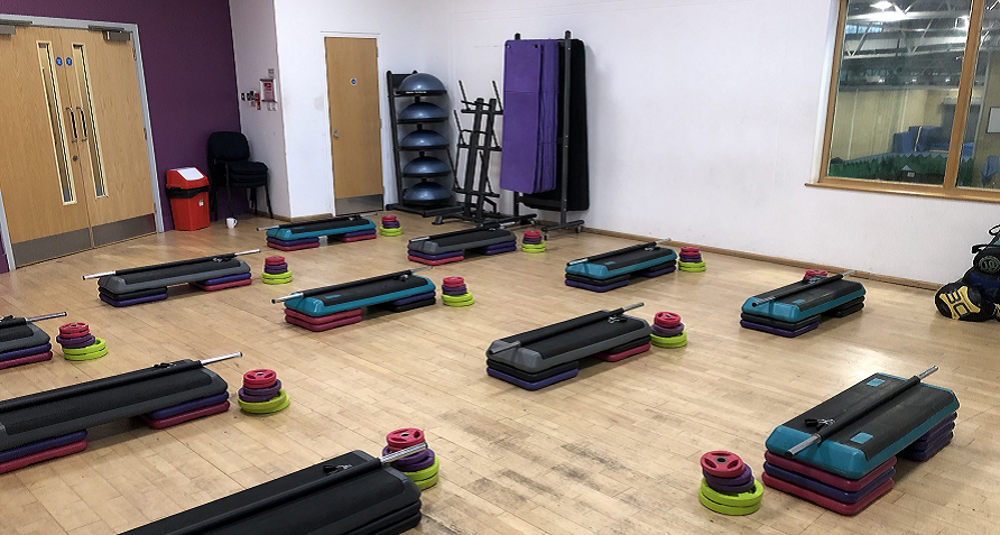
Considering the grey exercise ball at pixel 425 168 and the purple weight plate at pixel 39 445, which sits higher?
the grey exercise ball at pixel 425 168

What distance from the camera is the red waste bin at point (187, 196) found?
26.7 feet

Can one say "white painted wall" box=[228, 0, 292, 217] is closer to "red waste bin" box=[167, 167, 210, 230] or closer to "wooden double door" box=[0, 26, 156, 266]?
"red waste bin" box=[167, 167, 210, 230]

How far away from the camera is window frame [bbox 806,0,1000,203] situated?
17.9 ft

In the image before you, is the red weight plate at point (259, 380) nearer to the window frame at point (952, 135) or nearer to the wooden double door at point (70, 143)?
the wooden double door at point (70, 143)

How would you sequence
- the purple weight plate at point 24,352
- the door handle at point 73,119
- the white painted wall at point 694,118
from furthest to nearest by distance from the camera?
the door handle at point 73,119
the white painted wall at point 694,118
the purple weight plate at point 24,352

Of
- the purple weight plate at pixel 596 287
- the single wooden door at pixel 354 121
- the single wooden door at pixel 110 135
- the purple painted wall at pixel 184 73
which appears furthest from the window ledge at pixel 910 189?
the single wooden door at pixel 110 135

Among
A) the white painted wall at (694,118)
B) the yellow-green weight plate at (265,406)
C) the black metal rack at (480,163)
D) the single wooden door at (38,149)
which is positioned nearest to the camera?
the yellow-green weight plate at (265,406)

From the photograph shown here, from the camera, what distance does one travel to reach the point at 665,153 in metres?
7.30

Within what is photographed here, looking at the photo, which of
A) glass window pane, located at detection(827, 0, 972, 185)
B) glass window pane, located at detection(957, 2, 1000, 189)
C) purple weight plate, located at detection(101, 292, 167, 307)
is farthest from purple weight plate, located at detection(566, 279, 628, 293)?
purple weight plate, located at detection(101, 292, 167, 307)

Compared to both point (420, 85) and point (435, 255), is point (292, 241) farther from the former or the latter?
point (420, 85)

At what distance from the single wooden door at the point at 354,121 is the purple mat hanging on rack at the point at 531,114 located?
6.94 feet

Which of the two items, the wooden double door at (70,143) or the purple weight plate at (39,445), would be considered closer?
the purple weight plate at (39,445)

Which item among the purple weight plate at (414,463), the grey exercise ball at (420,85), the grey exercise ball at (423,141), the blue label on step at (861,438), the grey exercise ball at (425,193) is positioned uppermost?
the grey exercise ball at (420,85)

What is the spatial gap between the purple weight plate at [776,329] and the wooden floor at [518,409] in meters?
0.06
